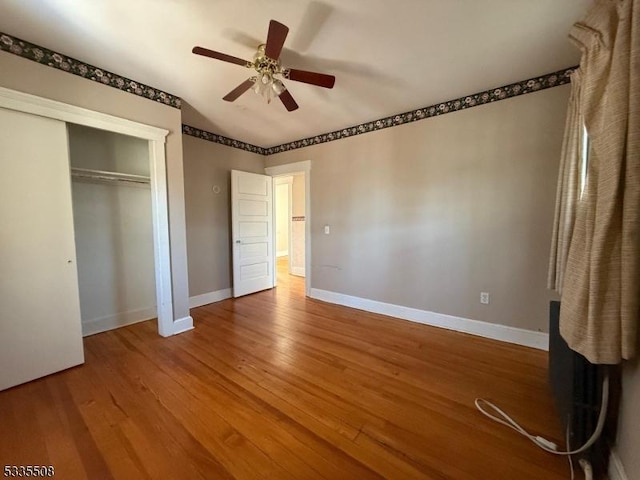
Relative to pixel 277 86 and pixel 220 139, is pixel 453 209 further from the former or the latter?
pixel 220 139

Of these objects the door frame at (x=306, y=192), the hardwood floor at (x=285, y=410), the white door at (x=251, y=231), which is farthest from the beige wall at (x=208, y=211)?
the hardwood floor at (x=285, y=410)

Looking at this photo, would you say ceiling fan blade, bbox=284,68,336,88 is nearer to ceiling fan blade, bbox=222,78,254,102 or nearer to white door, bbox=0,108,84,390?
ceiling fan blade, bbox=222,78,254,102

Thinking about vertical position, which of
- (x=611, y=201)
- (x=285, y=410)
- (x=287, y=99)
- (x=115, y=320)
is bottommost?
(x=285, y=410)

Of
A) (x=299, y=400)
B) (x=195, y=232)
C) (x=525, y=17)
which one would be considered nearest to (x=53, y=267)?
(x=195, y=232)

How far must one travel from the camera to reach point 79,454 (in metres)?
1.33

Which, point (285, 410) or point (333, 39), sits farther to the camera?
point (333, 39)

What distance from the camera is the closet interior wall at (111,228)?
2709mm

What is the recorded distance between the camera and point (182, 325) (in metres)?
2.78

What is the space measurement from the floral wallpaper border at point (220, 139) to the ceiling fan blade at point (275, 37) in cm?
231

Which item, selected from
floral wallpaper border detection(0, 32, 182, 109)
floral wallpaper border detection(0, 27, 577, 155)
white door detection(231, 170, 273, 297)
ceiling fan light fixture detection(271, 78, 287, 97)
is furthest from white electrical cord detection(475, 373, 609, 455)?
floral wallpaper border detection(0, 32, 182, 109)

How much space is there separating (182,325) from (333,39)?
10.1 ft

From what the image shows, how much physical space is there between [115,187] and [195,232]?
1.04 m

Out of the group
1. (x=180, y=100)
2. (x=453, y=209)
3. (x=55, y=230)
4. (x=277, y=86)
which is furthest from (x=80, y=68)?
(x=453, y=209)

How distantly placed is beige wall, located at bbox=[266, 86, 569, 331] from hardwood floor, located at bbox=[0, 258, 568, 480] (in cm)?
57
